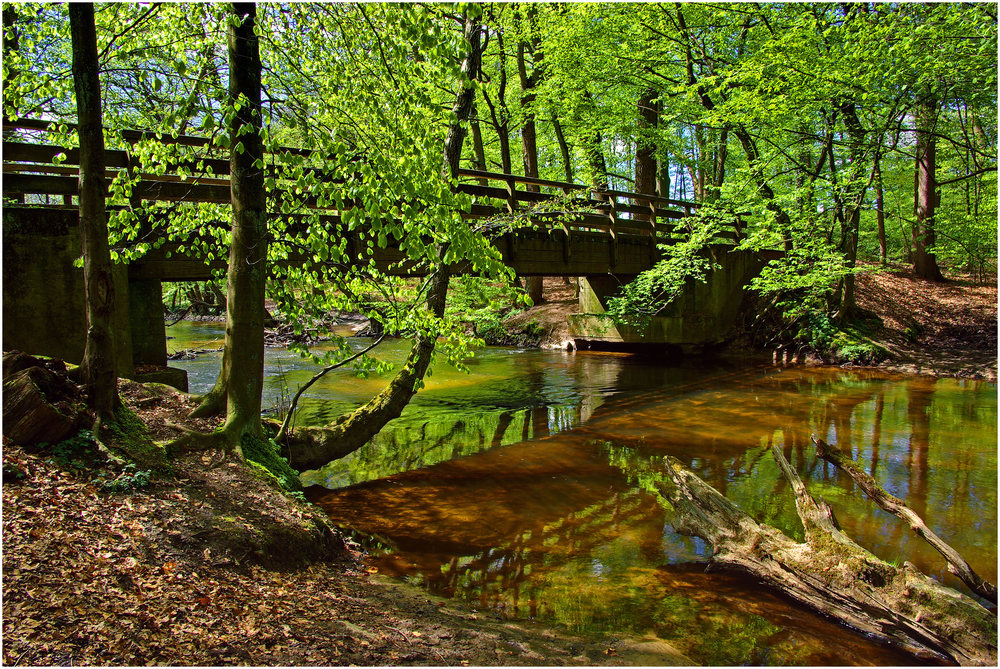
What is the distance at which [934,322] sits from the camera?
17391 millimetres

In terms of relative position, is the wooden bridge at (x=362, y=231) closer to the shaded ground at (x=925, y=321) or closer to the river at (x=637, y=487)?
the river at (x=637, y=487)

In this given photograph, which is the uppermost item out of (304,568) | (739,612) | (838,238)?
(838,238)

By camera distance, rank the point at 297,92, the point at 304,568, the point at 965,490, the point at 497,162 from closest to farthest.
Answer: the point at 304,568 → the point at 297,92 → the point at 965,490 → the point at 497,162

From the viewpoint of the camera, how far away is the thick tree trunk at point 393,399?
6375 mm

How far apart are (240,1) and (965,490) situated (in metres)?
9.03

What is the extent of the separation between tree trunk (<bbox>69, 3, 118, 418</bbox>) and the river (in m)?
2.45

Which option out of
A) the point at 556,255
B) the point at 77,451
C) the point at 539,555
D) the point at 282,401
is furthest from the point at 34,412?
the point at 556,255

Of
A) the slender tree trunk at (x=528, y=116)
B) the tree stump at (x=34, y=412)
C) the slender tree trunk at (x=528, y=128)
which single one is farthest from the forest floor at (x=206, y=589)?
the slender tree trunk at (x=528, y=128)

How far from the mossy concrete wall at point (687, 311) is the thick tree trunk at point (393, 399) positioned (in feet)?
34.1

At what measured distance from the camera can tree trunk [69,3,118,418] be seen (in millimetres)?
4094

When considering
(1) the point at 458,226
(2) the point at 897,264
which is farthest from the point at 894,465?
(2) the point at 897,264

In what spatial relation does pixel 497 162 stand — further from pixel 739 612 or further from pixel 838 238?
pixel 739 612

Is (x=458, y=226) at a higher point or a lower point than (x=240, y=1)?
lower

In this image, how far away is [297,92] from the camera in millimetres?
4977
